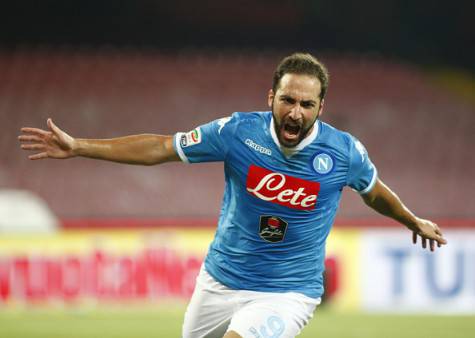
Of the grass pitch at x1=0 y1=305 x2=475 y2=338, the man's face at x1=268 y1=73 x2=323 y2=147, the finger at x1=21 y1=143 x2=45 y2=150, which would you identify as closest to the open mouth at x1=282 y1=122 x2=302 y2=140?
the man's face at x1=268 y1=73 x2=323 y2=147

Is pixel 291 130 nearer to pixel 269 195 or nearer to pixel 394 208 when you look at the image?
pixel 269 195

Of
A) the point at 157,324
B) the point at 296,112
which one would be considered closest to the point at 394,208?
the point at 296,112

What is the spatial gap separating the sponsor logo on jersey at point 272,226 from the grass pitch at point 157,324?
15.3 ft

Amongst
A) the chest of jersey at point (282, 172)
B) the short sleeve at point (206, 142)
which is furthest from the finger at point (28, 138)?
the chest of jersey at point (282, 172)

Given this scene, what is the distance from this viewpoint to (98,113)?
16.3 m

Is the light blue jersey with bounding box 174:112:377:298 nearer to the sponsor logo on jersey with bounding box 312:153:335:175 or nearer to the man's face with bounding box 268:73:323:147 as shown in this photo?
the sponsor logo on jersey with bounding box 312:153:335:175

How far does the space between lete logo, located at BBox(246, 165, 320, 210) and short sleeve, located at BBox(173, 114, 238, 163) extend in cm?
21

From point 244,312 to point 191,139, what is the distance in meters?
0.93

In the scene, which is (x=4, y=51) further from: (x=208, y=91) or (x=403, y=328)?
(x=403, y=328)

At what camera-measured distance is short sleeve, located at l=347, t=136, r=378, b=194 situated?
486 cm

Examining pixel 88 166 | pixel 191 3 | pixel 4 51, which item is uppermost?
pixel 191 3

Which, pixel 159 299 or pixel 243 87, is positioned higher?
pixel 243 87

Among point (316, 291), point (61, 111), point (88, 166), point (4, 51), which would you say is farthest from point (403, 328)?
point (4, 51)

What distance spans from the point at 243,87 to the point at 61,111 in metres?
3.40
